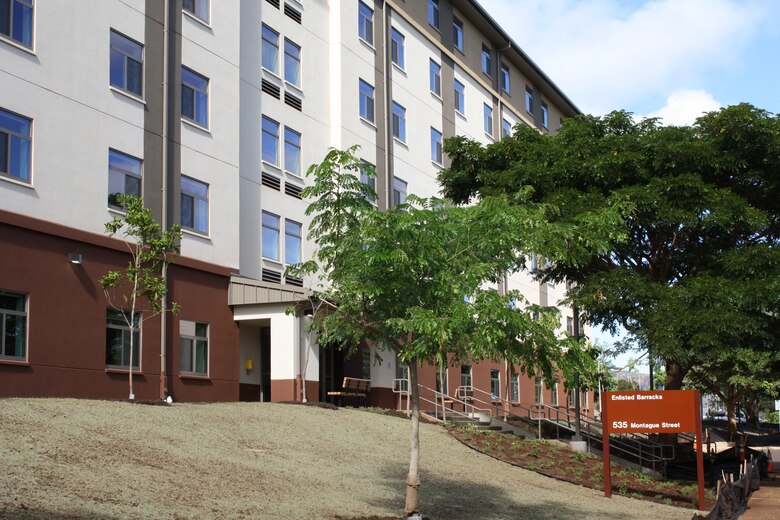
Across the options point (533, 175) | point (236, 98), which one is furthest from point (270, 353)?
point (533, 175)

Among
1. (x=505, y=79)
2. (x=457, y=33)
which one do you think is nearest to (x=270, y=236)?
(x=457, y=33)

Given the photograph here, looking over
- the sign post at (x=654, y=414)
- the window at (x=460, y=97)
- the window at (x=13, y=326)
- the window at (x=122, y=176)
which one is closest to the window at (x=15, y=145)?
the window at (x=122, y=176)

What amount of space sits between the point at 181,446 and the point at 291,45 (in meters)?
19.0

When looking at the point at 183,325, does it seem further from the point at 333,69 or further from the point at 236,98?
the point at 333,69

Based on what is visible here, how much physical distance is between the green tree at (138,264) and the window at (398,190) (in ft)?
49.1

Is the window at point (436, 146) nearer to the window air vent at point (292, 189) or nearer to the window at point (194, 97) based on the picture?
the window air vent at point (292, 189)

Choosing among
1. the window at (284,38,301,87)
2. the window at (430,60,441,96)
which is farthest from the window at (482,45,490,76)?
the window at (284,38,301,87)

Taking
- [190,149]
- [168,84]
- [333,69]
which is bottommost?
[190,149]

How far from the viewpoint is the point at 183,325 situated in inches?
1015

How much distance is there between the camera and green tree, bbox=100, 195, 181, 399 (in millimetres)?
22125

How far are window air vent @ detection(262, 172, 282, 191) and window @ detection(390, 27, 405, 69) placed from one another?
10.1m

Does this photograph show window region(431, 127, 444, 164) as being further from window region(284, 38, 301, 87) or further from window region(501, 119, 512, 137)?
window region(284, 38, 301, 87)

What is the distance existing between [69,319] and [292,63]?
46.7 feet

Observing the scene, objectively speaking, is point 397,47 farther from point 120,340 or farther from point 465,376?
point 120,340
